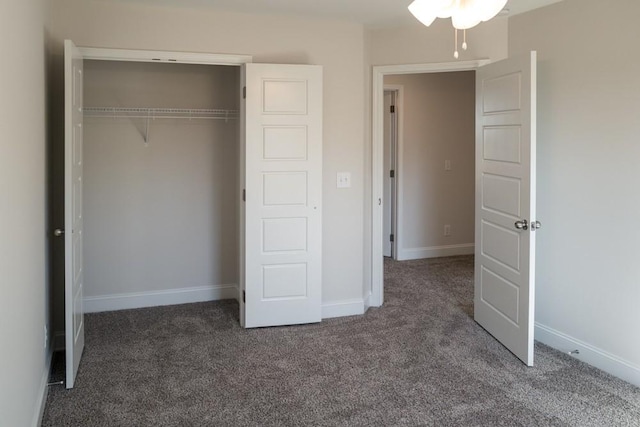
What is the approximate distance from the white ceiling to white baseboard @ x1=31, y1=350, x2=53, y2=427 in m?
2.41

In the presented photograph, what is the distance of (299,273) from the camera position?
4000 millimetres

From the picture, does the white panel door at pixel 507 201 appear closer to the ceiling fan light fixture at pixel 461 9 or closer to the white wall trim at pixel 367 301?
the white wall trim at pixel 367 301

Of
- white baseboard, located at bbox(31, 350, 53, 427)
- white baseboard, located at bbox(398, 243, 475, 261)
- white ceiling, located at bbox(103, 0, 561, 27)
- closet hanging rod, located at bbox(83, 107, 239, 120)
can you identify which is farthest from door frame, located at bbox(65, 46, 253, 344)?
white baseboard, located at bbox(398, 243, 475, 261)

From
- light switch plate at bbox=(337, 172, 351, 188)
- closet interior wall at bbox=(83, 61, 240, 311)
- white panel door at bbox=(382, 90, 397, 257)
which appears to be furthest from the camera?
white panel door at bbox=(382, 90, 397, 257)

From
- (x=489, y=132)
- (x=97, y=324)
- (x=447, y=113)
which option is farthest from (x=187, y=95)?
(x=447, y=113)

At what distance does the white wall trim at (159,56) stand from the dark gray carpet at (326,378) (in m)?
1.98

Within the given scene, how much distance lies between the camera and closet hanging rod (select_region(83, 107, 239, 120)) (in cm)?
418

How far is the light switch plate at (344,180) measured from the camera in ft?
13.6

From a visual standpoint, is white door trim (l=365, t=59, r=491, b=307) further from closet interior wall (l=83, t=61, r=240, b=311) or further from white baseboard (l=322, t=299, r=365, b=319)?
closet interior wall (l=83, t=61, r=240, b=311)

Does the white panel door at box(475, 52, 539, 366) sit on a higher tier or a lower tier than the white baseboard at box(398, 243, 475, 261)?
higher

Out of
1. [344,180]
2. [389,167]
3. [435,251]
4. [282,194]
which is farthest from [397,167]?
[282,194]

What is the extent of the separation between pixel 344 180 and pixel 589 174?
176cm

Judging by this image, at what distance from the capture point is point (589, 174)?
10.8 feet

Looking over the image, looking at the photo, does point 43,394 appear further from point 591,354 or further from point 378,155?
point 591,354
